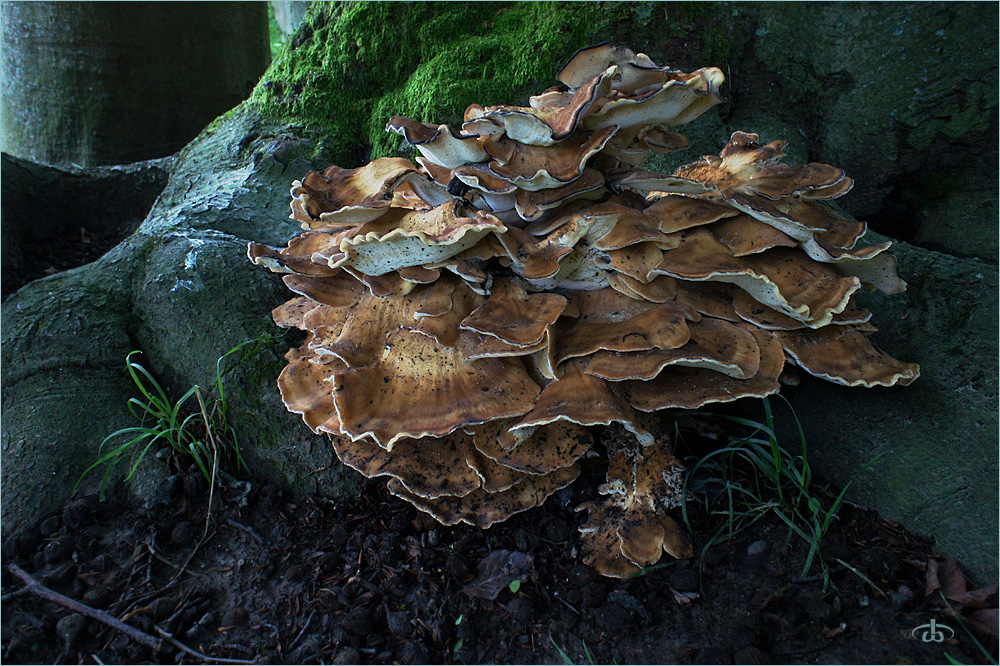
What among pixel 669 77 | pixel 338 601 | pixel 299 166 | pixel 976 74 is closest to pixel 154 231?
pixel 299 166

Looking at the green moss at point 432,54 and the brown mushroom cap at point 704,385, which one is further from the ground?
the green moss at point 432,54

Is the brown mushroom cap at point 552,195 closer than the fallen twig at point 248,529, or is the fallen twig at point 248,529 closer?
the brown mushroom cap at point 552,195

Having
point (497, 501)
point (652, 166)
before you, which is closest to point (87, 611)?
point (497, 501)

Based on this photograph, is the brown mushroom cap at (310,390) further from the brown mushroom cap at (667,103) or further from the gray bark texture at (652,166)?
the brown mushroom cap at (667,103)

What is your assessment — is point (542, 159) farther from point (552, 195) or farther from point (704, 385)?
point (704, 385)

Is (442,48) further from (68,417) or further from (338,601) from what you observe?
(338,601)

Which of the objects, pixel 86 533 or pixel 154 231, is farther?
pixel 154 231

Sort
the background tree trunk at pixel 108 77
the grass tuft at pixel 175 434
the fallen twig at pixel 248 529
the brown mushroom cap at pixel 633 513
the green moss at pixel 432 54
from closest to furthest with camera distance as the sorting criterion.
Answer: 1. the brown mushroom cap at pixel 633 513
2. the fallen twig at pixel 248 529
3. the grass tuft at pixel 175 434
4. the green moss at pixel 432 54
5. the background tree trunk at pixel 108 77

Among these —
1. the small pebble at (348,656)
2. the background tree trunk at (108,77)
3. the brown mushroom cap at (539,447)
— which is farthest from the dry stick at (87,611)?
the background tree trunk at (108,77)
